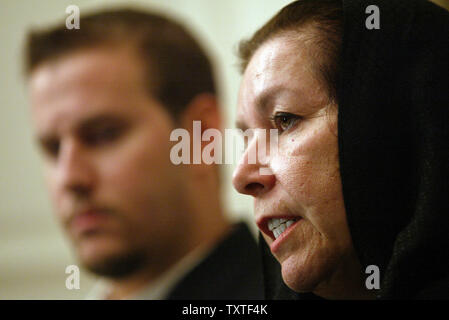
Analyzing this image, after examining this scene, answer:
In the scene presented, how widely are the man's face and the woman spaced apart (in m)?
0.59

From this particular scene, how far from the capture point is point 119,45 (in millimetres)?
1335

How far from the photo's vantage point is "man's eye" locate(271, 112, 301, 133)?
0.71 m

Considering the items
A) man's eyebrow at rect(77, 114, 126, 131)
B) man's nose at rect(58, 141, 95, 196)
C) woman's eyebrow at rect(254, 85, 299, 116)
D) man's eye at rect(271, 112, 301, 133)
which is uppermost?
man's eyebrow at rect(77, 114, 126, 131)

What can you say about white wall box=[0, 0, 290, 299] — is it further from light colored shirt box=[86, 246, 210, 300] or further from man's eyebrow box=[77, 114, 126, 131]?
light colored shirt box=[86, 246, 210, 300]

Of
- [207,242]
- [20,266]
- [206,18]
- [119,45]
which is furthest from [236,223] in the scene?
[20,266]

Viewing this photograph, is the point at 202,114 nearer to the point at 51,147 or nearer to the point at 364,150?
the point at 51,147

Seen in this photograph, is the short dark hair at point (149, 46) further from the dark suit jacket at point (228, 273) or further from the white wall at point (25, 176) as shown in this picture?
the white wall at point (25, 176)

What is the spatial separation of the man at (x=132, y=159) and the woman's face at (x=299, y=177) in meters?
0.43

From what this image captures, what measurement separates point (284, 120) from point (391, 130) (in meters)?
0.15

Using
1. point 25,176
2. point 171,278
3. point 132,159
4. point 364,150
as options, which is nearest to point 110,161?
point 132,159

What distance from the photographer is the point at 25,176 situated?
7.87 feet

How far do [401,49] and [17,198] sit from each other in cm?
211

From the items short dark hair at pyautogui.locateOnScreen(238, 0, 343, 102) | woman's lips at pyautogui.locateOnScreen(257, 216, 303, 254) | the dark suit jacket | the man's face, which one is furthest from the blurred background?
woman's lips at pyautogui.locateOnScreen(257, 216, 303, 254)

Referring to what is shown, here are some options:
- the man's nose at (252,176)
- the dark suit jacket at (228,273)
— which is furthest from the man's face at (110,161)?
the man's nose at (252,176)
